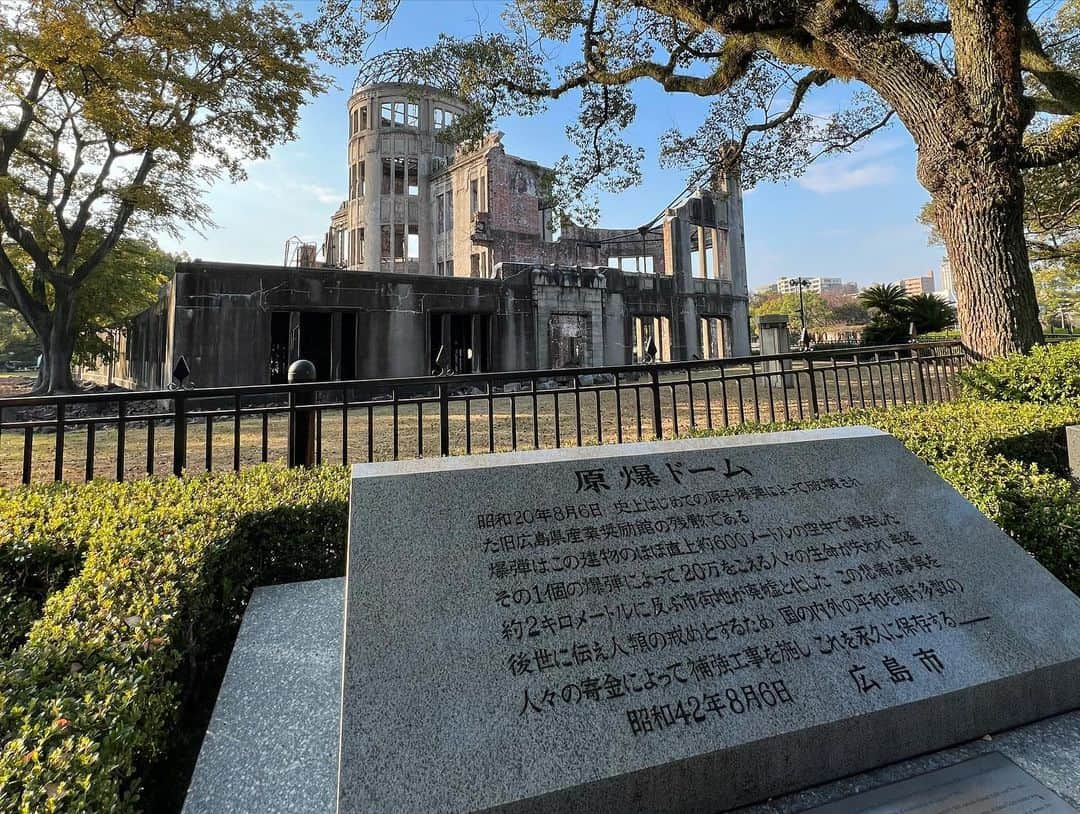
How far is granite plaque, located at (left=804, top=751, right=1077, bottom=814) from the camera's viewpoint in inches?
62.1

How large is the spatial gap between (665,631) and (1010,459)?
13.6 feet

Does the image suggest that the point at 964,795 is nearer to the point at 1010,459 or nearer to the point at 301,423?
the point at 1010,459

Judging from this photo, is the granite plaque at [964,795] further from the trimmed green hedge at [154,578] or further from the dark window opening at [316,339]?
the dark window opening at [316,339]

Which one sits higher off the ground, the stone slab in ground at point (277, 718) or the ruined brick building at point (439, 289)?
the ruined brick building at point (439, 289)

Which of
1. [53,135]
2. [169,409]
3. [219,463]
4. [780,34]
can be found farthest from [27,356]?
[780,34]

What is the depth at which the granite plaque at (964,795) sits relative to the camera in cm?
158

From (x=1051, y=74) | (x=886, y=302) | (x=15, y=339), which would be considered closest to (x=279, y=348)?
(x=1051, y=74)

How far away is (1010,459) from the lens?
4.22 meters

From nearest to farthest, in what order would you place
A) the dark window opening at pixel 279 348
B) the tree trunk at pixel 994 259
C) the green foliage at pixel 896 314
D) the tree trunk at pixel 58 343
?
1. the tree trunk at pixel 994 259
2. the dark window opening at pixel 279 348
3. the tree trunk at pixel 58 343
4. the green foliage at pixel 896 314

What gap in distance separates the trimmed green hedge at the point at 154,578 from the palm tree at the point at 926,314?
2238cm

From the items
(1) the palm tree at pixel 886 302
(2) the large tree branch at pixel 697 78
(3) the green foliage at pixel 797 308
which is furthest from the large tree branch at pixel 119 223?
(3) the green foliage at pixel 797 308

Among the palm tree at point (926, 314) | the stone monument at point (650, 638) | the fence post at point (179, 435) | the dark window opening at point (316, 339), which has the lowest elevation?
the stone monument at point (650, 638)

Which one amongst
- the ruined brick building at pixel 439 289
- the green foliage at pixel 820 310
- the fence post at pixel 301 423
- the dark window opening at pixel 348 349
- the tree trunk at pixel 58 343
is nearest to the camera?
the fence post at pixel 301 423

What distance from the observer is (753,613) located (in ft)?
6.19
